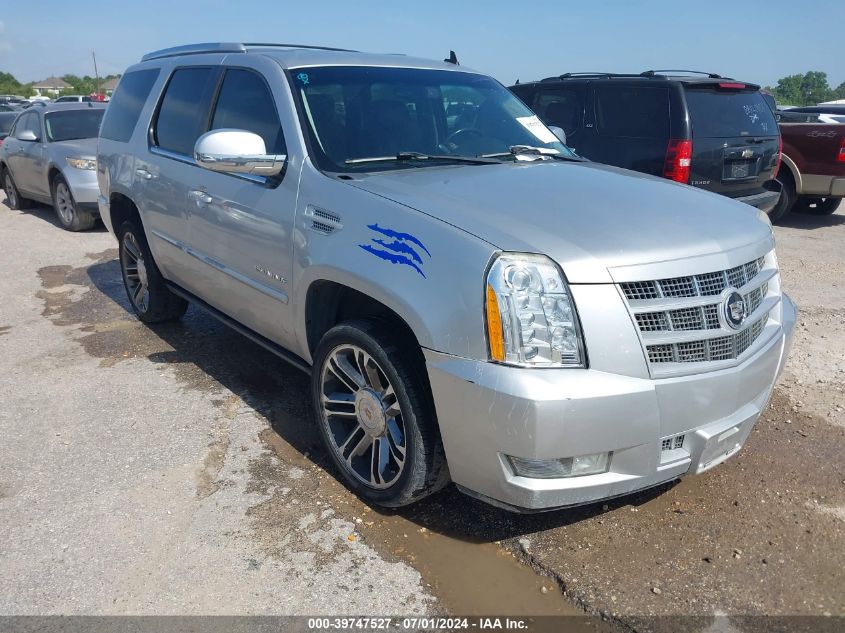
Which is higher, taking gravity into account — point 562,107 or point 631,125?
point 562,107

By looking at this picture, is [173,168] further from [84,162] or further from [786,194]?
[786,194]

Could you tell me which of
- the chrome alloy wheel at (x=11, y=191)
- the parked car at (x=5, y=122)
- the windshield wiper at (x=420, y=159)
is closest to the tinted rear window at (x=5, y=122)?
the parked car at (x=5, y=122)

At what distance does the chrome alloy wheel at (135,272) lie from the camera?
5590 mm

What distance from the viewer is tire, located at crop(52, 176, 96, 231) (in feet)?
31.9

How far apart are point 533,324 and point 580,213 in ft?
2.02

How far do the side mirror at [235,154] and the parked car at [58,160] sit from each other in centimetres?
695

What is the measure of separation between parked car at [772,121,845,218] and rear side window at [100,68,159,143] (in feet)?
27.9

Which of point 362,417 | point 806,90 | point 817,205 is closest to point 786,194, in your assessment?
point 817,205

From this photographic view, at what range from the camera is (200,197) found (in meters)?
4.26

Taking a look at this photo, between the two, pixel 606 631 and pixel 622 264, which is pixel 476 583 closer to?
pixel 606 631

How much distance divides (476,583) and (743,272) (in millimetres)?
1620

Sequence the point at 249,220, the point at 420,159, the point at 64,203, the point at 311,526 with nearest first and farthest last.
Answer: the point at 311,526 < the point at 420,159 < the point at 249,220 < the point at 64,203

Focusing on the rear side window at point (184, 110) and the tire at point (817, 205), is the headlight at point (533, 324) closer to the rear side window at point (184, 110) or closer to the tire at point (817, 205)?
the rear side window at point (184, 110)

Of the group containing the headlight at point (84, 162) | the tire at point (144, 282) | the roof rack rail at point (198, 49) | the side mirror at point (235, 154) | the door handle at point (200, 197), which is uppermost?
the roof rack rail at point (198, 49)
